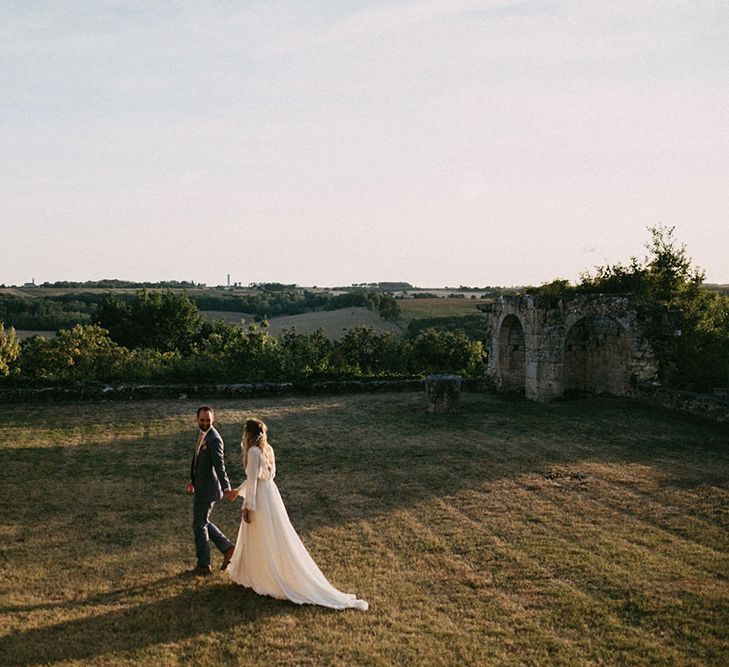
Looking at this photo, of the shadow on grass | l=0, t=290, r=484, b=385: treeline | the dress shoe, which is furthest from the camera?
l=0, t=290, r=484, b=385: treeline

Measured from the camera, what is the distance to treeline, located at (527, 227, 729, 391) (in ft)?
67.4

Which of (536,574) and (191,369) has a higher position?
(191,369)

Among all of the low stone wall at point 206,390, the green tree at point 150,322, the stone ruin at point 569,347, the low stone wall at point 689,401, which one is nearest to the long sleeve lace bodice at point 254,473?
the low stone wall at point 689,401

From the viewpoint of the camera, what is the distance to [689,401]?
18547 millimetres

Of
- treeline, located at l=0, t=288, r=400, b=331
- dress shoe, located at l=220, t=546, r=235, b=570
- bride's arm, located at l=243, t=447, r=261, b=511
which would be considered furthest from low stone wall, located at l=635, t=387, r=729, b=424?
treeline, located at l=0, t=288, r=400, b=331

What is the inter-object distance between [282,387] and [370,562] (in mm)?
14482

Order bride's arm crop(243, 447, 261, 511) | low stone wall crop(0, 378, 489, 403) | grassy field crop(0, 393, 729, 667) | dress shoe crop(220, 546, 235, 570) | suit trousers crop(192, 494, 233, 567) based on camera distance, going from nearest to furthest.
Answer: grassy field crop(0, 393, 729, 667) → bride's arm crop(243, 447, 261, 511) → suit trousers crop(192, 494, 233, 567) → dress shoe crop(220, 546, 235, 570) → low stone wall crop(0, 378, 489, 403)

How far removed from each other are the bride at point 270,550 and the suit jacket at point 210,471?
2.05 ft

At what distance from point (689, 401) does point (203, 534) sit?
14.5 metres

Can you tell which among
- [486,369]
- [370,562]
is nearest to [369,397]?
[486,369]

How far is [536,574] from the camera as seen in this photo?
8.20 m

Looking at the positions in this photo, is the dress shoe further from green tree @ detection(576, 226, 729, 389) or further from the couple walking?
green tree @ detection(576, 226, 729, 389)

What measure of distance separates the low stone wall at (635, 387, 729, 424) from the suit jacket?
44.4ft

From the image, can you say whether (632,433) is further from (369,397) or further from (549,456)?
(369,397)
